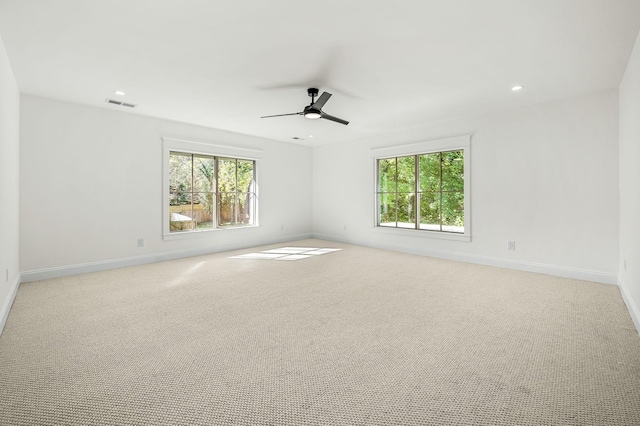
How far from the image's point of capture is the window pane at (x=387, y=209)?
21.4 ft

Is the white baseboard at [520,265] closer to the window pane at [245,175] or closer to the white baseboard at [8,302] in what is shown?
the window pane at [245,175]

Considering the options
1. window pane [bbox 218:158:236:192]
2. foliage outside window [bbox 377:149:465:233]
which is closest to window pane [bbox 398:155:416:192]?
foliage outside window [bbox 377:149:465:233]

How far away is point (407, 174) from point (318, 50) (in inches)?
153

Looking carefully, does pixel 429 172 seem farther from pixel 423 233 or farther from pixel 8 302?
pixel 8 302

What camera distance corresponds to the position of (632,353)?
219 centimetres

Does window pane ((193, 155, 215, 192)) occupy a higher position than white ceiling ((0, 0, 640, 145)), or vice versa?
white ceiling ((0, 0, 640, 145))

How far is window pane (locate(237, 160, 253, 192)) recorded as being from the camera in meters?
6.75

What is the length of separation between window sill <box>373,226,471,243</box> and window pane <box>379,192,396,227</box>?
0.62 ft

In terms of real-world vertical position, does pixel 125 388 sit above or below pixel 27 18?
below

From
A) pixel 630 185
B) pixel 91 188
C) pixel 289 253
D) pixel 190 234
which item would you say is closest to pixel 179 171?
pixel 190 234

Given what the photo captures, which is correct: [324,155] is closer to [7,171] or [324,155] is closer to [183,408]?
[7,171]

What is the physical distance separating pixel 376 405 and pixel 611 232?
4.14 m

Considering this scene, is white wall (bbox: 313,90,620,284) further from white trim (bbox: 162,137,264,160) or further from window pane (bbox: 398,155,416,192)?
white trim (bbox: 162,137,264,160)

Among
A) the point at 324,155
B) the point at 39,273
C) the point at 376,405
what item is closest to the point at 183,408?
the point at 376,405
